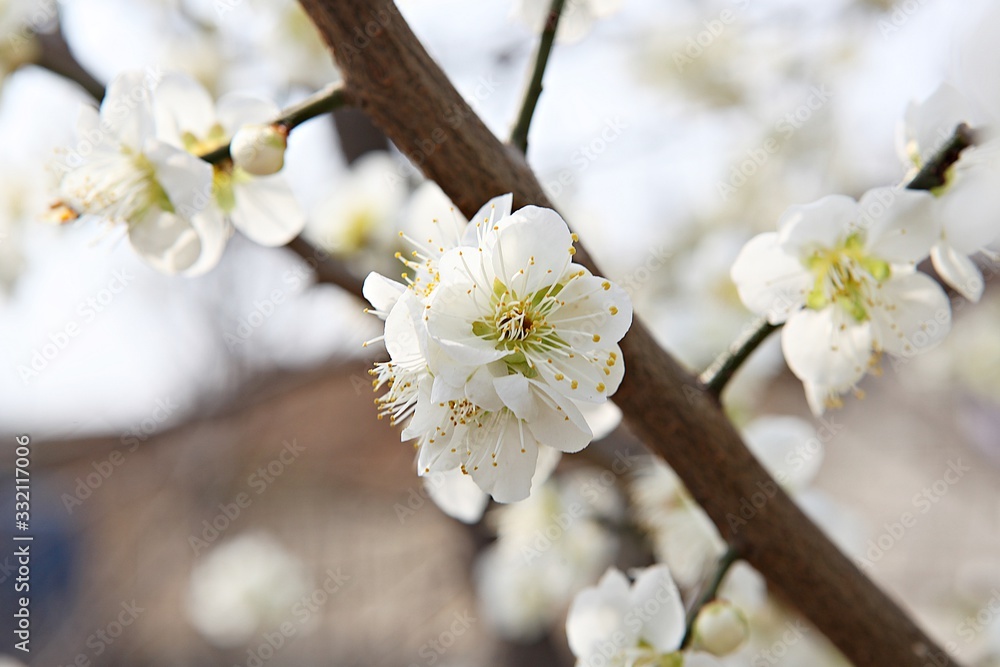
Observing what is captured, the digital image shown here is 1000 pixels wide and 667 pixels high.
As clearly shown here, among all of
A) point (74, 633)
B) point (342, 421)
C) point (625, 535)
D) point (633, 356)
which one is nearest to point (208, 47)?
point (625, 535)

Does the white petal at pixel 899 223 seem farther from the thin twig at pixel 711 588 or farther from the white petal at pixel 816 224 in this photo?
the thin twig at pixel 711 588

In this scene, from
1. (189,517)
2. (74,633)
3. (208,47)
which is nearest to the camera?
(208,47)

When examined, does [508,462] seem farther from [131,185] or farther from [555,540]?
[555,540]

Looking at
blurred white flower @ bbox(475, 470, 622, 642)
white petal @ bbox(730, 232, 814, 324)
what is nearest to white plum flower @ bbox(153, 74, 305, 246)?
white petal @ bbox(730, 232, 814, 324)

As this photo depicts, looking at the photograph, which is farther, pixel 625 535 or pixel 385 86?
pixel 625 535

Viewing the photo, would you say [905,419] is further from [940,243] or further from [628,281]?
[940,243]

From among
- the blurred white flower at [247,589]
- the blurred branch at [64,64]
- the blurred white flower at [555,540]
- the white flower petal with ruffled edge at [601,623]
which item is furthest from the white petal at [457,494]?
the blurred white flower at [247,589]

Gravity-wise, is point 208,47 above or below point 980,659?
above
